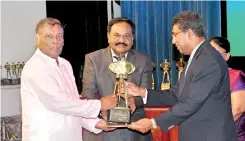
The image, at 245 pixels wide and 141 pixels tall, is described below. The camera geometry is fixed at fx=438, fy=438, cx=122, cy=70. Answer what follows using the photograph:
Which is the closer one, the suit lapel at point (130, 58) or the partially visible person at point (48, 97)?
the partially visible person at point (48, 97)

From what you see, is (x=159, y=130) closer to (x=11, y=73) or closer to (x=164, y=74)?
(x=164, y=74)

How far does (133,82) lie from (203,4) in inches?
118

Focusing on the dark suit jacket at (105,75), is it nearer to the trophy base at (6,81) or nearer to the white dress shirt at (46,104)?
the white dress shirt at (46,104)

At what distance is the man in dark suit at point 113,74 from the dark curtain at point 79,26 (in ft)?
8.96

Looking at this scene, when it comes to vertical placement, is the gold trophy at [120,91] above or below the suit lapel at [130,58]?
below

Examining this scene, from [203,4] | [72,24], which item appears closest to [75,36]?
[72,24]

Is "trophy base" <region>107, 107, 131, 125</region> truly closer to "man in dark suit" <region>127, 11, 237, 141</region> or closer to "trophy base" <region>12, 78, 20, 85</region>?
"man in dark suit" <region>127, 11, 237, 141</region>

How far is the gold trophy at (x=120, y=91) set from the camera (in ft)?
8.87

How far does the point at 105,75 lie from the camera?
2846 mm

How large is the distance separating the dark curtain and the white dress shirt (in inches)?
124

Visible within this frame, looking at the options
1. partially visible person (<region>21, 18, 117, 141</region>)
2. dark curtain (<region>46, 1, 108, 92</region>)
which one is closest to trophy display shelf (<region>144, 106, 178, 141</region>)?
partially visible person (<region>21, 18, 117, 141</region>)

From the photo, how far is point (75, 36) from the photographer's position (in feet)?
19.2

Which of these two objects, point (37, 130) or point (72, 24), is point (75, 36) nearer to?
point (72, 24)

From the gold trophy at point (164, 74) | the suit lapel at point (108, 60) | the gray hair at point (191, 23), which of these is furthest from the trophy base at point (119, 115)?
the gold trophy at point (164, 74)
